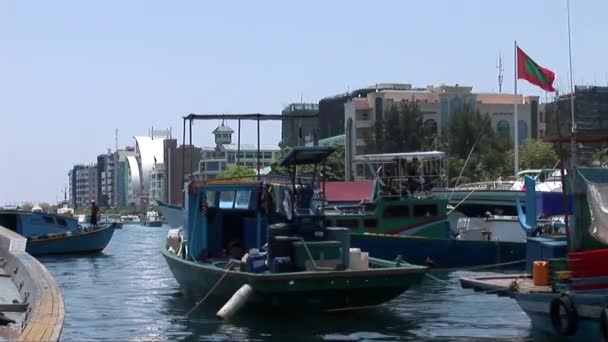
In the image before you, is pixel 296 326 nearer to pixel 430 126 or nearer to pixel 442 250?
pixel 442 250

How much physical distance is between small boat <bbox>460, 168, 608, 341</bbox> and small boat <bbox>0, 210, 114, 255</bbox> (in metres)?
28.3

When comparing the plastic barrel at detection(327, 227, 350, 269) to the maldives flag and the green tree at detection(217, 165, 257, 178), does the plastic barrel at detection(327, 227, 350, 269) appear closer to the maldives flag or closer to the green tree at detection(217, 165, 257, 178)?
the green tree at detection(217, 165, 257, 178)

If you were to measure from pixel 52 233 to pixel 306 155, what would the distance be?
1061 inches

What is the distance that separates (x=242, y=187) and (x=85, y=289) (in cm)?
800

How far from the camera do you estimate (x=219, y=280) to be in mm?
21688

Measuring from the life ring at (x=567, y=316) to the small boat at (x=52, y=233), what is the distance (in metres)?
31.3

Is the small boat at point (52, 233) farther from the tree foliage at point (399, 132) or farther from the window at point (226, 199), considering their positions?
the tree foliage at point (399, 132)

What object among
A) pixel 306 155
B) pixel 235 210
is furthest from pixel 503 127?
pixel 306 155

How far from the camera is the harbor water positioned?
19.5 meters

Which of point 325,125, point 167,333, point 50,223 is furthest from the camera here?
point 325,125

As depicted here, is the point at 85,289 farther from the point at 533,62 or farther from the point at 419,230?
the point at 533,62

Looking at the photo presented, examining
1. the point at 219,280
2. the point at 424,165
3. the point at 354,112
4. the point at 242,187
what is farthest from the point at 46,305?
the point at 354,112

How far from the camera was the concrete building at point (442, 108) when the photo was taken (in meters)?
95.1

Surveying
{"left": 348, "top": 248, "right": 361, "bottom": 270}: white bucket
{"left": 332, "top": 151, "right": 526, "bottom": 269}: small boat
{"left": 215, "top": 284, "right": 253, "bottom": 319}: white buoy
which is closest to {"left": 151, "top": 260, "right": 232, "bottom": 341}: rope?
{"left": 215, "top": 284, "right": 253, "bottom": 319}: white buoy
